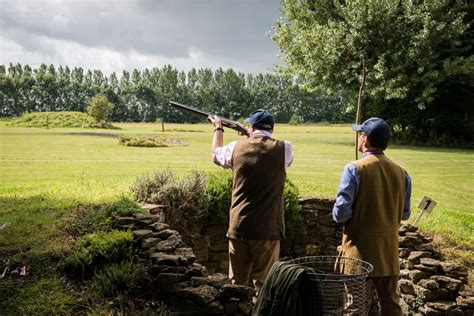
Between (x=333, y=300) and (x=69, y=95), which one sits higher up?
(x=69, y=95)

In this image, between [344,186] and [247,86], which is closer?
[344,186]

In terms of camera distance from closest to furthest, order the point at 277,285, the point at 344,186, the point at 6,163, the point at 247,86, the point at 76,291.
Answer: the point at 277,285 < the point at 344,186 < the point at 76,291 < the point at 6,163 < the point at 247,86

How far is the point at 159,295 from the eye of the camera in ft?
11.9

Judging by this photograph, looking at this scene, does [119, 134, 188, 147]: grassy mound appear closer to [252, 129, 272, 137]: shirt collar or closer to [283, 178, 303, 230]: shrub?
[283, 178, 303, 230]: shrub

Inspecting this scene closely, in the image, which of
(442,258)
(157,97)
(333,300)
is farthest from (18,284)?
(157,97)

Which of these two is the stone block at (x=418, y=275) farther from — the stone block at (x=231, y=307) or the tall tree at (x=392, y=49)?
the tall tree at (x=392, y=49)

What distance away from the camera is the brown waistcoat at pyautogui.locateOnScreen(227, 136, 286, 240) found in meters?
3.80

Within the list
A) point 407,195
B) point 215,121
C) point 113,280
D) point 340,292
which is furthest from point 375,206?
point 113,280

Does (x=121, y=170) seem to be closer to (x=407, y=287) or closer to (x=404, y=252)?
(x=404, y=252)

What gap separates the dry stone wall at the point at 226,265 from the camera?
3.52m

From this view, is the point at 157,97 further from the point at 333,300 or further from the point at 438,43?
the point at 333,300

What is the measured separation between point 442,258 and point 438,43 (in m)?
14.3

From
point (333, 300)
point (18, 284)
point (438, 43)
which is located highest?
point (438, 43)

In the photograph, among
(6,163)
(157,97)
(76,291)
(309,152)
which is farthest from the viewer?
(157,97)
